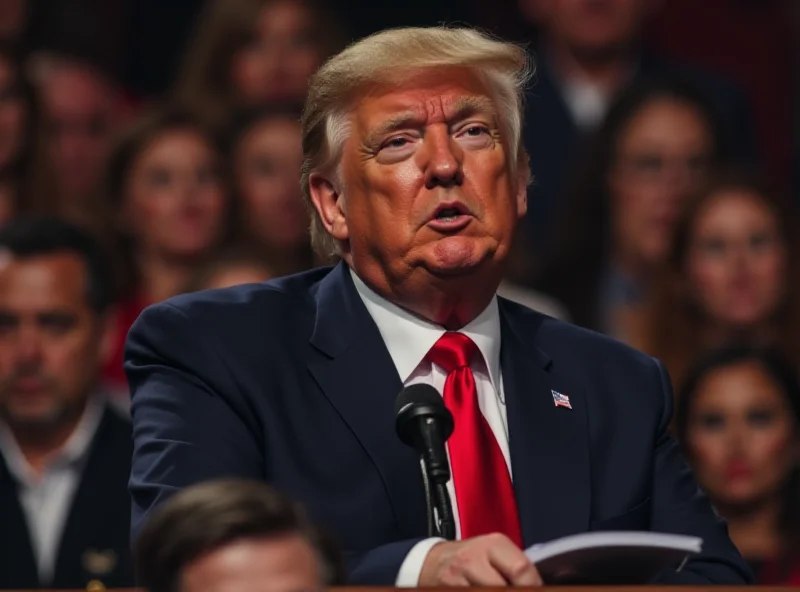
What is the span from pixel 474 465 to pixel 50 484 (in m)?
2.05

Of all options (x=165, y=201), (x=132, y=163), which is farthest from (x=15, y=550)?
(x=132, y=163)

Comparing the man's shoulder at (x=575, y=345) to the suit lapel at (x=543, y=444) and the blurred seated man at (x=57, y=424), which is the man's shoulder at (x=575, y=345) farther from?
the blurred seated man at (x=57, y=424)

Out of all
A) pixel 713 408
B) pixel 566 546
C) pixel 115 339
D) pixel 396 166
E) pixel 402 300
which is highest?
pixel 396 166

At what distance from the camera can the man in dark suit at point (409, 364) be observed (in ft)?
8.25

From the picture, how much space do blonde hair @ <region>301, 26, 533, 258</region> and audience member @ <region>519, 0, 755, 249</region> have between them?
2.61 m

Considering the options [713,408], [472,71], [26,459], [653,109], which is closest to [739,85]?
[653,109]

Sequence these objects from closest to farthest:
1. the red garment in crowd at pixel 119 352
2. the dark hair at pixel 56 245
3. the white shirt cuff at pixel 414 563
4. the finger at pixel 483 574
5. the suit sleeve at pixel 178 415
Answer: the finger at pixel 483 574 < the white shirt cuff at pixel 414 563 < the suit sleeve at pixel 178 415 < the dark hair at pixel 56 245 < the red garment in crowd at pixel 119 352

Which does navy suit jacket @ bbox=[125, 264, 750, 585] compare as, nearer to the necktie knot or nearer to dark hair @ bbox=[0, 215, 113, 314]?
the necktie knot

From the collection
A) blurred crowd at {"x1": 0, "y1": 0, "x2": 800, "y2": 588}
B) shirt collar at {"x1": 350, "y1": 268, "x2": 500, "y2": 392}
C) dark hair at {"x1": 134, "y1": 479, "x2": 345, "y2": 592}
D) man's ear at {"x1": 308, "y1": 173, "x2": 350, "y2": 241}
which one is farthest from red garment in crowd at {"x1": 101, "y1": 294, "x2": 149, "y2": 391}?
dark hair at {"x1": 134, "y1": 479, "x2": 345, "y2": 592}

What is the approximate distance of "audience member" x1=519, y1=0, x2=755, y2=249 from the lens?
18.1ft

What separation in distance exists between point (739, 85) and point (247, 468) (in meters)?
3.92

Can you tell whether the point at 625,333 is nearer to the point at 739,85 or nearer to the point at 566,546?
the point at 739,85

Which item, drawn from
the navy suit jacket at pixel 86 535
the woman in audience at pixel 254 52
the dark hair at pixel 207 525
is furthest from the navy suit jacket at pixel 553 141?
the dark hair at pixel 207 525

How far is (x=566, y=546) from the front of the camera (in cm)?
212
